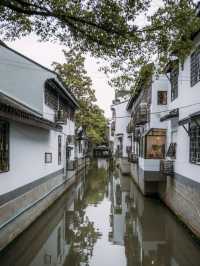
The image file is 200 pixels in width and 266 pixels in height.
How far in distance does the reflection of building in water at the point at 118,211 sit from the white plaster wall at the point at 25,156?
360cm

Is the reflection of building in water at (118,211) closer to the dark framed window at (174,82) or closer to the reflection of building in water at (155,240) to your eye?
the reflection of building in water at (155,240)

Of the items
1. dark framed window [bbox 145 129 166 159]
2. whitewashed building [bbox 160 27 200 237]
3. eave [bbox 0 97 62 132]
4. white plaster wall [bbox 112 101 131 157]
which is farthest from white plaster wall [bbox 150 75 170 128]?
white plaster wall [bbox 112 101 131 157]

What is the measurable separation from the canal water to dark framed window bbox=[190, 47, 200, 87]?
5248 millimetres

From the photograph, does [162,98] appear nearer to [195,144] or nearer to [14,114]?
[195,144]

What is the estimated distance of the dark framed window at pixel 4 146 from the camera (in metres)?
8.38

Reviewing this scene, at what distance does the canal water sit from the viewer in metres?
7.77

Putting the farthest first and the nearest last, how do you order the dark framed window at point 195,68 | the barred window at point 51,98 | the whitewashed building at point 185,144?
the barred window at point 51,98, the dark framed window at point 195,68, the whitewashed building at point 185,144

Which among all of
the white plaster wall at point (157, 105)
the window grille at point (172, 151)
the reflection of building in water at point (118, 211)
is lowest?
the reflection of building in water at point (118, 211)

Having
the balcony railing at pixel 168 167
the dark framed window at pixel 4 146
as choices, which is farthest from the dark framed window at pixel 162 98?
the dark framed window at pixel 4 146

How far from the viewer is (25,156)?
34.6 ft

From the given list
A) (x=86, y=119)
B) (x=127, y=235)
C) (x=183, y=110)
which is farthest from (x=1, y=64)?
(x=86, y=119)

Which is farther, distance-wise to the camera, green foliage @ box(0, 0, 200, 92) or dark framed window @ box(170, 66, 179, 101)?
dark framed window @ box(170, 66, 179, 101)

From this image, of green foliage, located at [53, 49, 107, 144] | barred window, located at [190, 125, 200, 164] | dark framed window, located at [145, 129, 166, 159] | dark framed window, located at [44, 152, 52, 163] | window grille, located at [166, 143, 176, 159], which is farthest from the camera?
green foliage, located at [53, 49, 107, 144]

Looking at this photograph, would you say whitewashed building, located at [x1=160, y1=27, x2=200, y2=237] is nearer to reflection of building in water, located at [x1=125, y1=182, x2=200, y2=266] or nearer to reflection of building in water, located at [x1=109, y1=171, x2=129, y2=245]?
reflection of building in water, located at [x1=125, y1=182, x2=200, y2=266]
